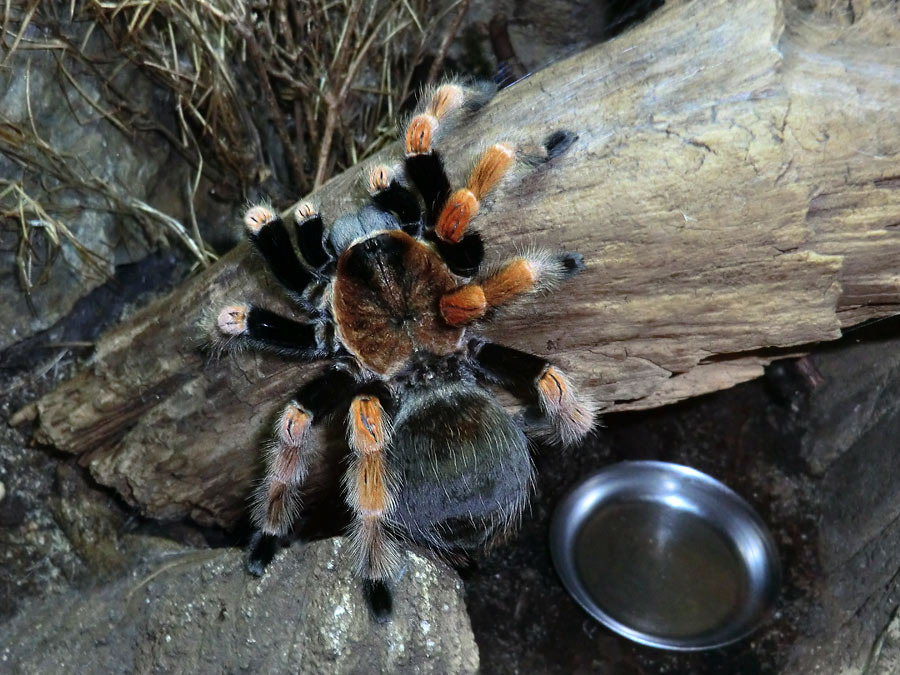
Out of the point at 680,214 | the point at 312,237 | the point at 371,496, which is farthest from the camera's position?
the point at 312,237

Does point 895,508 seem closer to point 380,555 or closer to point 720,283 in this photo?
point 720,283

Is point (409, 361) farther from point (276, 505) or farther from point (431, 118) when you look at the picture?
point (431, 118)

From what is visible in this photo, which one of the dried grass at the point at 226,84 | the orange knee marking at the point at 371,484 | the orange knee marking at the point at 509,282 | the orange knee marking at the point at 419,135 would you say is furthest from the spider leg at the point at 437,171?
the dried grass at the point at 226,84

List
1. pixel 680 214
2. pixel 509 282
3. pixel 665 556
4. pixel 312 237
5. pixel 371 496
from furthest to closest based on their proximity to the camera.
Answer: pixel 665 556 → pixel 312 237 → pixel 371 496 → pixel 509 282 → pixel 680 214

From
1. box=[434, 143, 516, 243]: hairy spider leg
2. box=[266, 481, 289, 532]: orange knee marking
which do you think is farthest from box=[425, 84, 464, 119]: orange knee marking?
box=[266, 481, 289, 532]: orange knee marking

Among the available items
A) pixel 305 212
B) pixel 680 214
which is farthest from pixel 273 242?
pixel 680 214

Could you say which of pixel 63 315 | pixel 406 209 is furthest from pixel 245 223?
pixel 63 315

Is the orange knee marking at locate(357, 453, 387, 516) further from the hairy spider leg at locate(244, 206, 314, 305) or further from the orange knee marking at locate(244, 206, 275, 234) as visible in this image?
the orange knee marking at locate(244, 206, 275, 234)
